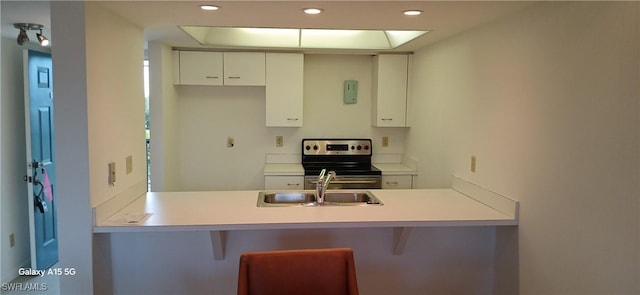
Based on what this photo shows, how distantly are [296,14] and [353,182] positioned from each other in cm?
203

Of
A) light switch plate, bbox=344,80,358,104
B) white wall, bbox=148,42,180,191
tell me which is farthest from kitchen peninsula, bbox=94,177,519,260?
light switch plate, bbox=344,80,358,104

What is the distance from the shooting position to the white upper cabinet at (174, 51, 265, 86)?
3.89 meters

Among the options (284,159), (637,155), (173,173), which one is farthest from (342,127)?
(637,155)

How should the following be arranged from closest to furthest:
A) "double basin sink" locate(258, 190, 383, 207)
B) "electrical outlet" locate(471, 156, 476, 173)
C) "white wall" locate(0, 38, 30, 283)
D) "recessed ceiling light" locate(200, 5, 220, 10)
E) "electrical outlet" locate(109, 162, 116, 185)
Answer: "recessed ceiling light" locate(200, 5, 220, 10) < "electrical outlet" locate(109, 162, 116, 185) < "electrical outlet" locate(471, 156, 476, 173) < "double basin sink" locate(258, 190, 383, 207) < "white wall" locate(0, 38, 30, 283)

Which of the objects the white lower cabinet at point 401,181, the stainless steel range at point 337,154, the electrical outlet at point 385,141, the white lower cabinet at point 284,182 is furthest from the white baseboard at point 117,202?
the electrical outlet at point 385,141

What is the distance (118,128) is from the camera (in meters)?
2.34

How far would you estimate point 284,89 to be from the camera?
4023mm

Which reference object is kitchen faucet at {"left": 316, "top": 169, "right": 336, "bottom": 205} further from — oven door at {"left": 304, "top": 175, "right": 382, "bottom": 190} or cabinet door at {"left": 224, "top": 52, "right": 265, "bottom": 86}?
cabinet door at {"left": 224, "top": 52, "right": 265, "bottom": 86}

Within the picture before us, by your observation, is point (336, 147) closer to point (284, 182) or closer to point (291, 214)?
point (284, 182)

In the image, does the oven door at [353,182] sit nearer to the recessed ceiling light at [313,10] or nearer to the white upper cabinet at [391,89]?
the white upper cabinet at [391,89]

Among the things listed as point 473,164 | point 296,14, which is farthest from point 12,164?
point 473,164

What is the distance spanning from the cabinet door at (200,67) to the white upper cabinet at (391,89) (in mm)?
1478

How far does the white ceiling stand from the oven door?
62.0 inches

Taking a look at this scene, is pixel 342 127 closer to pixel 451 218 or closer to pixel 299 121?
pixel 299 121
